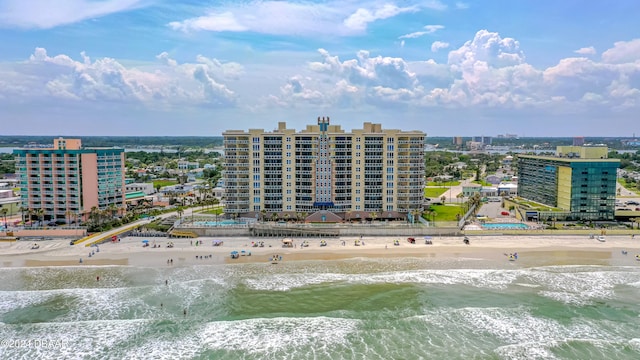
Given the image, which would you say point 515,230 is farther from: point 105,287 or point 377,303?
point 105,287

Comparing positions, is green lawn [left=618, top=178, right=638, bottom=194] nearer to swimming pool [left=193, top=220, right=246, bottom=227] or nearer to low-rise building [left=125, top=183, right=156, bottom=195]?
swimming pool [left=193, top=220, right=246, bottom=227]

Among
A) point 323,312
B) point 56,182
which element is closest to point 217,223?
point 56,182

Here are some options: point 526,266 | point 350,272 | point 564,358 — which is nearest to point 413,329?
point 564,358

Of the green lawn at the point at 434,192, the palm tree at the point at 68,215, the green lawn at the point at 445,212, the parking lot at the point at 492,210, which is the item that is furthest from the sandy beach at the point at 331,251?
the green lawn at the point at 434,192

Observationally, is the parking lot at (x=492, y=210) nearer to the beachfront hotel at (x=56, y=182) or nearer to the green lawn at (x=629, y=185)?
the green lawn at (x=629, y=185)

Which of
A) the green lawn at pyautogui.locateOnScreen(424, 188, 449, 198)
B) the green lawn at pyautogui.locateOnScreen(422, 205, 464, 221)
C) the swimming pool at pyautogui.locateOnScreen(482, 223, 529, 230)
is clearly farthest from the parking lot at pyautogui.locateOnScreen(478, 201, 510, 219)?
the green lawn at pyautogui.locateOnScreen(424, 188, 449, 198)
